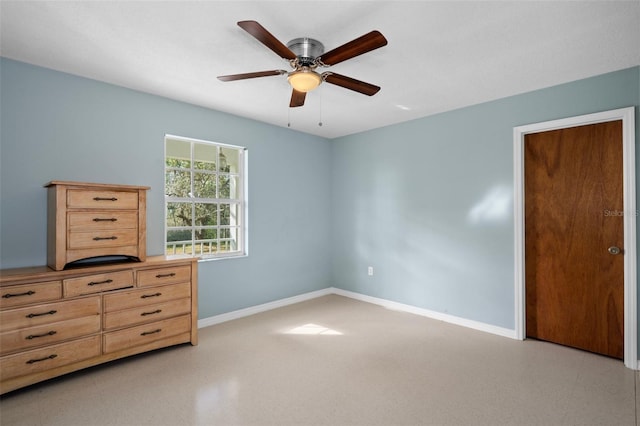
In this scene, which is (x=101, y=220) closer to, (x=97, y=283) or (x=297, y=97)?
(x=97, y=283)

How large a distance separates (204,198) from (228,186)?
39cm

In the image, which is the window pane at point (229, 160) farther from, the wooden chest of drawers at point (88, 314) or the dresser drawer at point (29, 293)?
the dresser drawer at point (29, 293)

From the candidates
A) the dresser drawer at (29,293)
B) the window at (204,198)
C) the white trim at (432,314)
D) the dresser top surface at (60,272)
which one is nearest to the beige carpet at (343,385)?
the white trim at (432,314)

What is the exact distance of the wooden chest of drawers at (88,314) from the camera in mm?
2266

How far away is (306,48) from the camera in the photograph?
7.61 feet

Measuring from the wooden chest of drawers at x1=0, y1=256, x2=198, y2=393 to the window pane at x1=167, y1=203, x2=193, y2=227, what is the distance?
681mm

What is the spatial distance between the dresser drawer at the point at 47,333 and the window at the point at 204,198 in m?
1.16

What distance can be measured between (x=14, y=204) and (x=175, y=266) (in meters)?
1.34

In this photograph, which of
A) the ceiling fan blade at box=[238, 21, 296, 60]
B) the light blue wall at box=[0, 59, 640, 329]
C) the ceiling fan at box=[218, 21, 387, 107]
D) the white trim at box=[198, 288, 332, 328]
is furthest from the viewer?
the white trim at box=[198, 288, 332, 328]

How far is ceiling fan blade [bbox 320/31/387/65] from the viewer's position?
1804 mm

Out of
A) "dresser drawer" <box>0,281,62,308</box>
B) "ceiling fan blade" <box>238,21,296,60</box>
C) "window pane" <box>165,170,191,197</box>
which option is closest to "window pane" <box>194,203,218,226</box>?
"window pane" <box>165,170,191,197</box>

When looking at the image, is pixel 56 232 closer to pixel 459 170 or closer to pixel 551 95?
pixel 459 170

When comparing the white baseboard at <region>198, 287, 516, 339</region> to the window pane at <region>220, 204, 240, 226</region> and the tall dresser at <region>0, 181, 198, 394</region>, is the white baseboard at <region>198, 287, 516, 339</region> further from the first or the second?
the window pane at <region>220, 204, 240, 226</region>

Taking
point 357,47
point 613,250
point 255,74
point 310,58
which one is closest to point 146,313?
point 255,74
